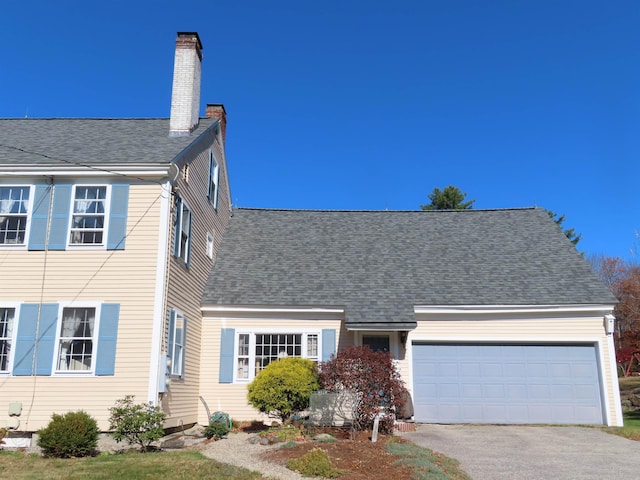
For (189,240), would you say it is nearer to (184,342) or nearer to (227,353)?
(184,342)

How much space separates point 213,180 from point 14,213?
597cm

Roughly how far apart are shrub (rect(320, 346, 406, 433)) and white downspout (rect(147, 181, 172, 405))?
11.7 feet

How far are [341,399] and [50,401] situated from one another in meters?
6.08

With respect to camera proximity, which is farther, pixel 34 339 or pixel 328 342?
pixel 328 342

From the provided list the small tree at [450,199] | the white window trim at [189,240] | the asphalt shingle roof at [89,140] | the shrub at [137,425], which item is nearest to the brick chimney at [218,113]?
the asphalt shingle roof at [89,140]

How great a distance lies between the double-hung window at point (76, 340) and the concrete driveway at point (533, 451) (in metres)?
7.16

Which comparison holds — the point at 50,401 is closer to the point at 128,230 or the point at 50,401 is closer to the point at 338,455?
the point at 128,230

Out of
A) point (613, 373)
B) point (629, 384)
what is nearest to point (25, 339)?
point (613, 373)

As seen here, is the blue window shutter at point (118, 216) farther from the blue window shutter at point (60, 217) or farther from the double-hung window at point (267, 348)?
the double-hung window at point (267, 348)

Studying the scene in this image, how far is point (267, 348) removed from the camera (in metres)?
15.1

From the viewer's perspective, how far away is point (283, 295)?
50.9 ft

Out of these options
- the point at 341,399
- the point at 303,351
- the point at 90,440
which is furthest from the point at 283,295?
the point at 90,440

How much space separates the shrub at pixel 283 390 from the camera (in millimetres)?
11898

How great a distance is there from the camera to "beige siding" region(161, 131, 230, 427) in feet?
41.4
